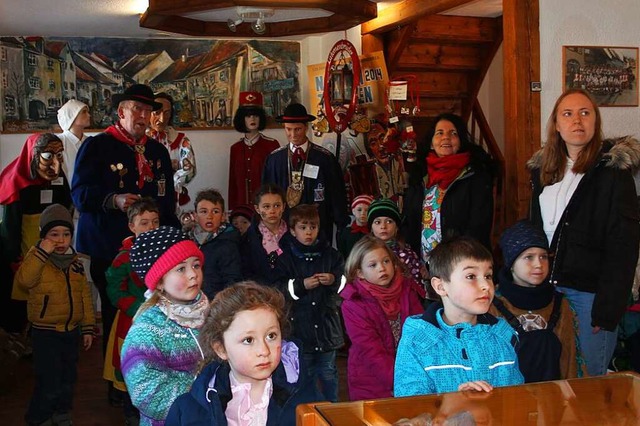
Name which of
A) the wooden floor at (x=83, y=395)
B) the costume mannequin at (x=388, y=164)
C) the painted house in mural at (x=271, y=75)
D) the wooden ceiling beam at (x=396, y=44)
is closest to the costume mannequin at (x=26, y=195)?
the wooden floor at (x=83, y=395)

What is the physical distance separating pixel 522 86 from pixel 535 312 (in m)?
2.37

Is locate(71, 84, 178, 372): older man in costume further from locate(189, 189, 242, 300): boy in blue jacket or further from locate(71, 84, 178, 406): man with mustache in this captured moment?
locate(189, 189, 242, 300): boy in blue jacket

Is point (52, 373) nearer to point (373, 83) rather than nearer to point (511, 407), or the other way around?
point (511, 407)

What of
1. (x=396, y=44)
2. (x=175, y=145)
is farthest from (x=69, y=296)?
(x=396, y=44)

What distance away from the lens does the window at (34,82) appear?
8023 mm

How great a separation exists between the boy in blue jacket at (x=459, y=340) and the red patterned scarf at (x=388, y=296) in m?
1.05

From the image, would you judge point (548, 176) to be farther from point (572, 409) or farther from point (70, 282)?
point (70, 282)

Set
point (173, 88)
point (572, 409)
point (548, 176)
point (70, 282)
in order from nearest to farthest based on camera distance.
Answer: point (572, 409) → point (548, 176) → point (70, 282) → point (173, 88)

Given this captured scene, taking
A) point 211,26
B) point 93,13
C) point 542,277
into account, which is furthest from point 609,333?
point 93,13

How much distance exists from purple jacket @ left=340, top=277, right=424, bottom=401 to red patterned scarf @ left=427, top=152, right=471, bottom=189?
102 centimetres

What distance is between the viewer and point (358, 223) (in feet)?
19.9

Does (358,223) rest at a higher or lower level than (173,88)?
lower

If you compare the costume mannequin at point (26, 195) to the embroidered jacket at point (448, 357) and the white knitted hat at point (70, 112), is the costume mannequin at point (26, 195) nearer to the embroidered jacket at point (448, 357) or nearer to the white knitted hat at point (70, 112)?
the white knitted hat at point (70, 112)

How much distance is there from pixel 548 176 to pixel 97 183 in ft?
7.60
